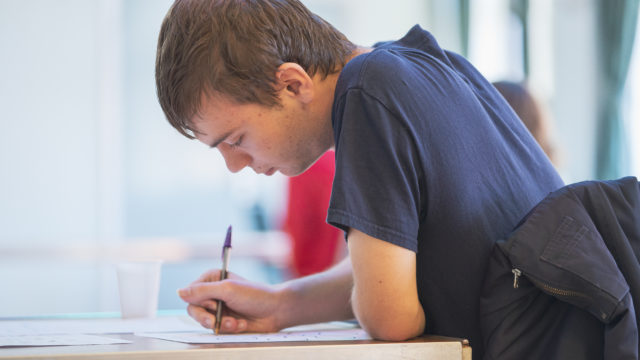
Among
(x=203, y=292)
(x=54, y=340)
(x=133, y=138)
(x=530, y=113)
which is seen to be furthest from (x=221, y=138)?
(x=133, y=138)

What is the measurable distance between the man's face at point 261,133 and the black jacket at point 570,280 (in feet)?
1.27

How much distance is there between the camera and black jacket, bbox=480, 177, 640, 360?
83 centimetres

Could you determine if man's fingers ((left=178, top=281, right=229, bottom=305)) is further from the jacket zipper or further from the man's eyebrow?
the jacket zipper

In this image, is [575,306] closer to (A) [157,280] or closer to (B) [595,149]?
(A) [157,280]

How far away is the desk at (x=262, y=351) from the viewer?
749 mm

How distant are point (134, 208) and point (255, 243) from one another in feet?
3.77

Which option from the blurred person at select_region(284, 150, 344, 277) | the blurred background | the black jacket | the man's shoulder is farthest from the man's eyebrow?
the blurred background

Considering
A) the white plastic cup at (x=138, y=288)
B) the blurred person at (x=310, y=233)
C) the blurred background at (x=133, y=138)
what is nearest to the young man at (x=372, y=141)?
the white plastic cup at (x=138, y=288)

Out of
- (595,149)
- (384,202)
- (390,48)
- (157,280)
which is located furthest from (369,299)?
(595,149)

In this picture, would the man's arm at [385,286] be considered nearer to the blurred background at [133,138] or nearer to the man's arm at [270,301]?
the man's arm at [270,301]

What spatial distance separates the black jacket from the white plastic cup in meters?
0.75

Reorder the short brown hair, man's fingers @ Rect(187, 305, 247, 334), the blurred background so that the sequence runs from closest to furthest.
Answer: the short brown hair → man's fingers @ Rect(187, 305, 247, 334) → the blurred background

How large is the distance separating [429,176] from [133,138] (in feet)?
14.1

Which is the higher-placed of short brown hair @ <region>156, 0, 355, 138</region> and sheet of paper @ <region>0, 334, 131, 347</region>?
short brown hair @ <region>156, 0, 355, 138</region>
